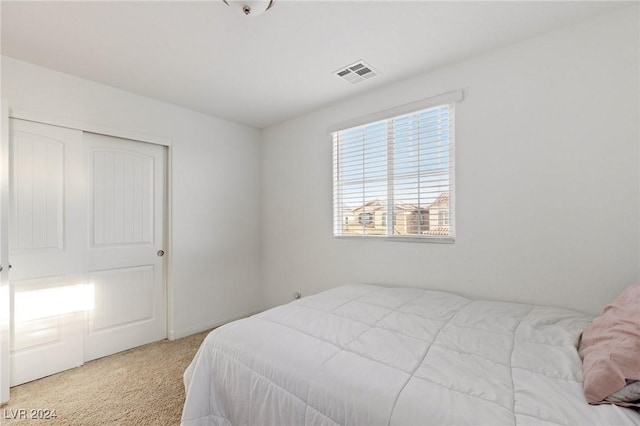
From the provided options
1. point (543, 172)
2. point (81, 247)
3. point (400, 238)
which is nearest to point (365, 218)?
point (400, 238)

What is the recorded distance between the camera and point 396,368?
1.17 meters

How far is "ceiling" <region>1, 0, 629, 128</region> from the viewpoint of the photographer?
68.0 inches

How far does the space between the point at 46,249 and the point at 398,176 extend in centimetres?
304

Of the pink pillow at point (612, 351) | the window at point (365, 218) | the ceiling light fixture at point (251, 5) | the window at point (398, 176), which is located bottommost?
the pink pillow at point (612, 351)

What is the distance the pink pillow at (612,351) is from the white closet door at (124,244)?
11.0ft

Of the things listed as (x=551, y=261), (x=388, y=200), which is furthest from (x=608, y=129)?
(x=388, y=200)

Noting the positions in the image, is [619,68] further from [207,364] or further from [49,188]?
[49,188]

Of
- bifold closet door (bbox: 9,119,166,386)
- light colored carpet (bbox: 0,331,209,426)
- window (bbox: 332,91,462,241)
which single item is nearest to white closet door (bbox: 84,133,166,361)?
bifold closet door (bbox: 9,119,166,386)

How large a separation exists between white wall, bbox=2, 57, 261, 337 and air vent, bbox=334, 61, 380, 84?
176 cm

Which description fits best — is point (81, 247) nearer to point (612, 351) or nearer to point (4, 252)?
point (4, 252)

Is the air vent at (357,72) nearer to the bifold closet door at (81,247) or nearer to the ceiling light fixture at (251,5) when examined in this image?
the ceiling light fixture at (251,5)

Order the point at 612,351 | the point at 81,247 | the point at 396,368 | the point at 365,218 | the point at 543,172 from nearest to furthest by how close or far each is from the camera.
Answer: the point at 612,351
the point at 396,368
the point at 543,172
the point at 81,247
the point at 365,218

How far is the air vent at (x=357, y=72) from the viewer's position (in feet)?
7.77

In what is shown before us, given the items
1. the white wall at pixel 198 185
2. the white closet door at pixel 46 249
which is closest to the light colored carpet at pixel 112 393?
the white closet door at pixel 46 249
